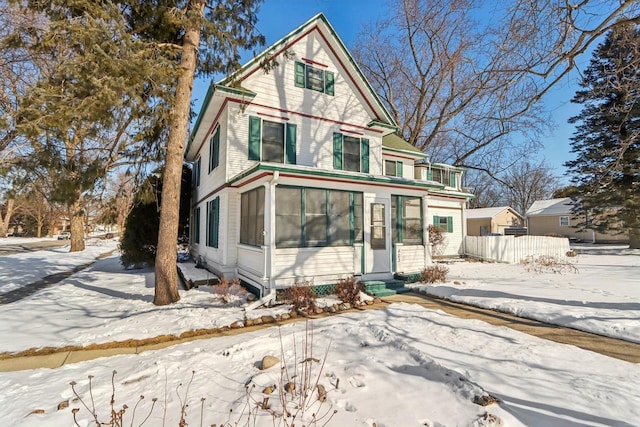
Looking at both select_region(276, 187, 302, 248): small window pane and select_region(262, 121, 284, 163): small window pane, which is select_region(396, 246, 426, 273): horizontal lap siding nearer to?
select_region(276, 187, 302, 248): small window pane

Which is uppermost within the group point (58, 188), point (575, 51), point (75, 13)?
point (75, 13)

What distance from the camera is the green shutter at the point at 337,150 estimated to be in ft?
36.6

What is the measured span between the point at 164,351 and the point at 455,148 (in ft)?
76.0

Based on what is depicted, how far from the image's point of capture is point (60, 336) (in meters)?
5.53

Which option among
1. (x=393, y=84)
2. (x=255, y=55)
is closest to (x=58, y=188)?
(x=255, y=55)

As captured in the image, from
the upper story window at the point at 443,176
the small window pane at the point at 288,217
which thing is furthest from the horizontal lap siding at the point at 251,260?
the upper story window at the point at 443,176

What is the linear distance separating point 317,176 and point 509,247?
13447mm

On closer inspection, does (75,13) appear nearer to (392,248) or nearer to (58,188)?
(58,188)

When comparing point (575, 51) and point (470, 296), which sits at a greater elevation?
point (575, 51)

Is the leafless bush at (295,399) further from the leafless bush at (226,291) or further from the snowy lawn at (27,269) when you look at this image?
the snowy lawn at (27,269)

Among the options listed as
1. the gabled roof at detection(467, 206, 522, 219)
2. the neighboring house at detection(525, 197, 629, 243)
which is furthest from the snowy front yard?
the neighboring house at detection(525, 197, 629, 243)

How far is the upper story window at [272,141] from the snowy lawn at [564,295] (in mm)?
6193

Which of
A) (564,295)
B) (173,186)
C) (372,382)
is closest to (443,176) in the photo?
(564,295)

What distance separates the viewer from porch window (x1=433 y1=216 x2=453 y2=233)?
17361mm
